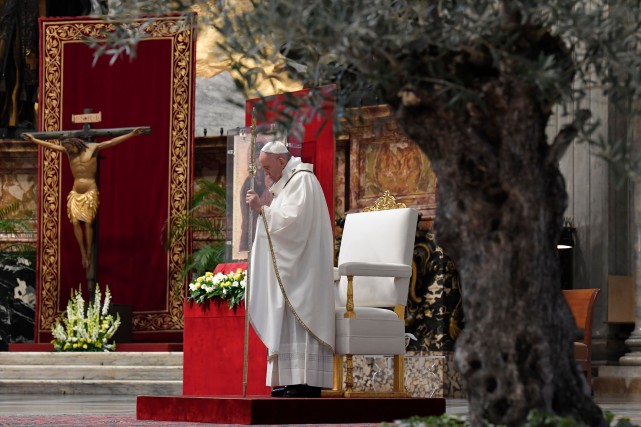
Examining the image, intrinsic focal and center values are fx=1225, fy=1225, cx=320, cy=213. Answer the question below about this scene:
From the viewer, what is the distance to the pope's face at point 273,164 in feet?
21.2

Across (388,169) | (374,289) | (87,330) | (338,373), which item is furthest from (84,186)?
(338,373)

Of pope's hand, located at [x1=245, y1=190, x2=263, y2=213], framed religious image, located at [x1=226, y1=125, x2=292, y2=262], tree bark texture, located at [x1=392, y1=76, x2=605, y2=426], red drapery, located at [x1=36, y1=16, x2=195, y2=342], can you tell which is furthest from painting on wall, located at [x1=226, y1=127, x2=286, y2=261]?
red drapery, located at [x1=36, y1=16, x2=195, y2=342]

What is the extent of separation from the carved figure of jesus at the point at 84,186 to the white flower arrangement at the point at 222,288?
4293mm

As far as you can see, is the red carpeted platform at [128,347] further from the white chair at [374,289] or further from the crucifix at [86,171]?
the white chair at [374,289]

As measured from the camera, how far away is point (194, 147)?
12.2m

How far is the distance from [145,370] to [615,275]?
3908mm

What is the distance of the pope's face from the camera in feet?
21.2

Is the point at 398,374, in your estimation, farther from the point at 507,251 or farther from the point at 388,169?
the point at 388,169

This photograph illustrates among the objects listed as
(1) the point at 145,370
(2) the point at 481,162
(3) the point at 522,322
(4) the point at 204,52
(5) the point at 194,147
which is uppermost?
(4) the point at 204,52

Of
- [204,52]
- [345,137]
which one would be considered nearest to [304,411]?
[345,137]

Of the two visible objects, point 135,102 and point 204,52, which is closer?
point 135,102

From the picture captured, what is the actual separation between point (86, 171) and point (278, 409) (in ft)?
20.2

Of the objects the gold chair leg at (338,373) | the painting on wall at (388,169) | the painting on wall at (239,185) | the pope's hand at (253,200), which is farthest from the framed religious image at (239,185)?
the painting on wall at (388,169)

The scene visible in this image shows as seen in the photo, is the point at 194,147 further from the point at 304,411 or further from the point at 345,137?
the point at 304,411
